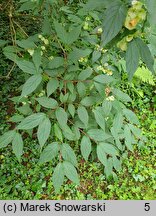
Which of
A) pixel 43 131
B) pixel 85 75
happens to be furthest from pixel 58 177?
pixel 85 75

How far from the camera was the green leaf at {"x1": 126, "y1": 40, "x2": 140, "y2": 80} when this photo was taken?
819 millimetres

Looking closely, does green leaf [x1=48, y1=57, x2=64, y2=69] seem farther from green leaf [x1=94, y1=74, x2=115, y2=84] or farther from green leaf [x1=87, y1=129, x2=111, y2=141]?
green leaf [x1=87, y1=129, x2=111, y2=141]

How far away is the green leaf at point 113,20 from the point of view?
775mm

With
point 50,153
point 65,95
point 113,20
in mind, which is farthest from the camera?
point 65,95

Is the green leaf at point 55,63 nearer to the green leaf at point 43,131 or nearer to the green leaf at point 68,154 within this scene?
the green leaf at point 43,131

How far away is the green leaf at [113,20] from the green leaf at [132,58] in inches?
3.4

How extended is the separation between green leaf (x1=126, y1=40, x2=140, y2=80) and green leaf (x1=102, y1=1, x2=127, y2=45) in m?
0.09

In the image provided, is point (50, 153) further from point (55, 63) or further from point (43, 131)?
A: point (55, 63)

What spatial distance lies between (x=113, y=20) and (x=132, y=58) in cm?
A: 11

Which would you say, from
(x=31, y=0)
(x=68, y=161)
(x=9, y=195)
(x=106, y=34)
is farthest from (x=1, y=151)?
(x=106, y=34)

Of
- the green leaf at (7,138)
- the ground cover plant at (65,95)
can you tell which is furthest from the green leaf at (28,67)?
the green leaf at (7,138)

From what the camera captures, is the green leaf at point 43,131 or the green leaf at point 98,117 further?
the green leaf at point 98,117

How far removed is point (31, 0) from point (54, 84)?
62cm

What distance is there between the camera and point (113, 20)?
0.79 meters
